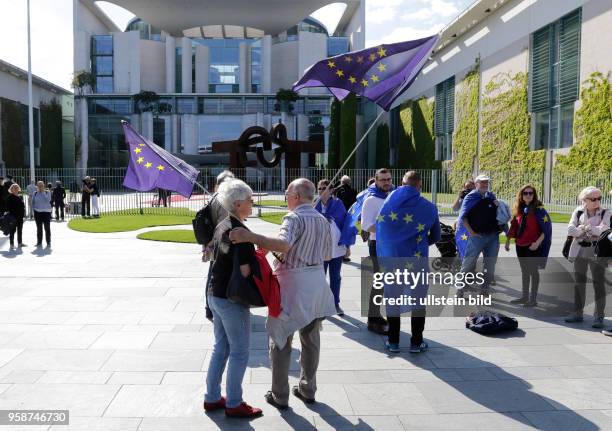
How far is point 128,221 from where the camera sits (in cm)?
1959

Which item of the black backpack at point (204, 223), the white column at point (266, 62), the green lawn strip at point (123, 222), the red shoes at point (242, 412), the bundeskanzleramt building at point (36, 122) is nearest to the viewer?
the red shoes at point (242, 412)

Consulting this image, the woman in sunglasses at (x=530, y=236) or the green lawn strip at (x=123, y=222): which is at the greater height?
the woman in sunglasses at (x=530, y=236)

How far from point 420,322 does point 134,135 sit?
428cm

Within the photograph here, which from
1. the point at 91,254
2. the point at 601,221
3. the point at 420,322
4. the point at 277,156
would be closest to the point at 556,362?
the point at 420,322

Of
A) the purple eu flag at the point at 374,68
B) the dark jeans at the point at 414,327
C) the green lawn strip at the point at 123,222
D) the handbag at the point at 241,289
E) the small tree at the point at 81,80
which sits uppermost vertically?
the small tree at the point at 81,80

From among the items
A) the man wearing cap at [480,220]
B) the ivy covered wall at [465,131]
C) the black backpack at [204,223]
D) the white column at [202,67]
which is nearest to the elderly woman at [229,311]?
the black backpack at [204,223]

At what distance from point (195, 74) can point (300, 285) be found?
56244 mm

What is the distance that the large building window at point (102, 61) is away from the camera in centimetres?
5494

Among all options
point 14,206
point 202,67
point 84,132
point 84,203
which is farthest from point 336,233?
point 202,67

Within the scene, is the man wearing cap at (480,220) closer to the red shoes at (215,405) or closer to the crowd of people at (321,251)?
the crowd of people at (321,251)

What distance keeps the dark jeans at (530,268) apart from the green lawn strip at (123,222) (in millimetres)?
12969

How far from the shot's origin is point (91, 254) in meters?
11.6

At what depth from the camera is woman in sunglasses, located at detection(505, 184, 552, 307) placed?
691cm

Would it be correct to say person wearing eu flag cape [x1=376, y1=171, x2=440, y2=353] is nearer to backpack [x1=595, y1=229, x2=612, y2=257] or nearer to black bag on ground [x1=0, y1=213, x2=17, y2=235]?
backpack [x1=595, y1=229, x2=612, y2=257]
